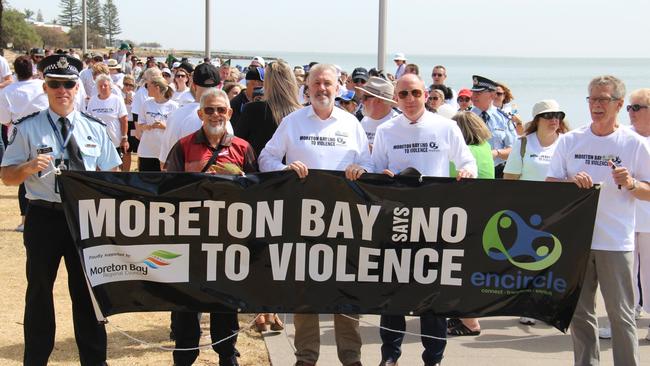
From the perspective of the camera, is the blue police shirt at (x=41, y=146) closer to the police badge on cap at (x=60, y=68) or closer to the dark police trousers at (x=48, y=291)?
the dark police trousers at (x=48, y=291)

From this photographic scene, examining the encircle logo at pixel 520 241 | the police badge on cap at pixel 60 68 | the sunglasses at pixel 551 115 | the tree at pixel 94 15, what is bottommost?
the encircle logo at pixel 520 241

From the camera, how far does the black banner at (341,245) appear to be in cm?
563

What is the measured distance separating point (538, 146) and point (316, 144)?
2.51 metres

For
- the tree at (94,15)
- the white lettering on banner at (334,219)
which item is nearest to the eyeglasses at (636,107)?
the white lettering on banner at (334,219)

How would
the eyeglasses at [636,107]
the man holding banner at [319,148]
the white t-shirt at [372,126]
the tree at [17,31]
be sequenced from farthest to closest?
the tree at [17,31]
the white t-shirt at [372,126]
the eyeglasses at [636,107]
the man holding banner at [319,148]

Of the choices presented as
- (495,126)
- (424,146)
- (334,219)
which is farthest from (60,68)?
(495,126)

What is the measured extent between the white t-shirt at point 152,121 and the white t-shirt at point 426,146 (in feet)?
16.4

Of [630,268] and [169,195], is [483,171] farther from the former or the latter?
[169,195]

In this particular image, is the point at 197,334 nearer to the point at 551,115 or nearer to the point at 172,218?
the point at 172,218

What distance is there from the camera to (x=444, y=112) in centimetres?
906

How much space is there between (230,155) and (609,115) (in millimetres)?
2569

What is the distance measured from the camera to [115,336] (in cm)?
709

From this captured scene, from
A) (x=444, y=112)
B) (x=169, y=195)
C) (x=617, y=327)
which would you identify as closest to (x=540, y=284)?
(x=617, y=327)

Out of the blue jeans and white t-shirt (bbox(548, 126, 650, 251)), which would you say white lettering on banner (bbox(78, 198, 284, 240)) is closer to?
the blue jeans
